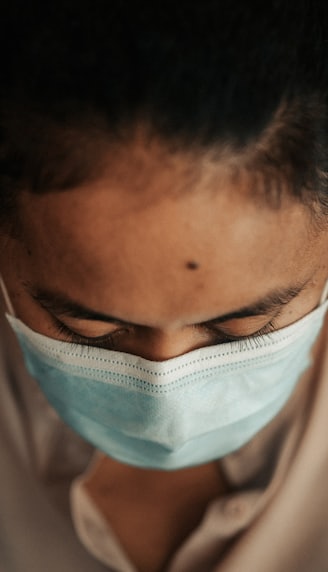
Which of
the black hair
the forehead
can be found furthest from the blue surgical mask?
the black hair

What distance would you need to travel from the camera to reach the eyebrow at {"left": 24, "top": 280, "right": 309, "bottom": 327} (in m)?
0.84

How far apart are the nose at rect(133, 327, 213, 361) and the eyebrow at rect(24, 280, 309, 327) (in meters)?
0.03

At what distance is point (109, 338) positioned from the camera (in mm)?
925

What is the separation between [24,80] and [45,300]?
0.29 meters

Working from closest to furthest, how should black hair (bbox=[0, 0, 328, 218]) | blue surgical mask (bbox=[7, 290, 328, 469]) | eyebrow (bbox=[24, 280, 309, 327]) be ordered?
black hair (bbox=[0, 0, 328, 218]) → eyebrow (bbox=[24, 280, 309, 327]) → blue surgical mask (bbox=[7, 290, 328, 469])

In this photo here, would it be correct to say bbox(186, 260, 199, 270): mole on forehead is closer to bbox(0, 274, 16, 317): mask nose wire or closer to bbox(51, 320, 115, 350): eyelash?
bbox(51, 320, 115, 350): eyelash

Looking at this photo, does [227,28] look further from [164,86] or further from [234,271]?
[234,271]

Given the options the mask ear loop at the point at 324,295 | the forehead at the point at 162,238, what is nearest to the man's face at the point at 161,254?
the forehead at the point at 162,238

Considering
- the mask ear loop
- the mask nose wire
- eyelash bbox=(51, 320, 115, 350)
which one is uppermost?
the mask ear loop

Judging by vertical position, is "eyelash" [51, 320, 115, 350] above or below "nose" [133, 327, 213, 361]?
below

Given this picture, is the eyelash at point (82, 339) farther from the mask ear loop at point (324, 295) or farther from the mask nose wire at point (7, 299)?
the mask ear loop at point (324, 295)

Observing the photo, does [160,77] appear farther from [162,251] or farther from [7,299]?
[7,299]

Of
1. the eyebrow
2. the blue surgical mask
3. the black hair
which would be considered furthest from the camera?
the blue surgical mask

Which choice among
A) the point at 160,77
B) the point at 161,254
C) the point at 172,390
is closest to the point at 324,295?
the point at 172,390
